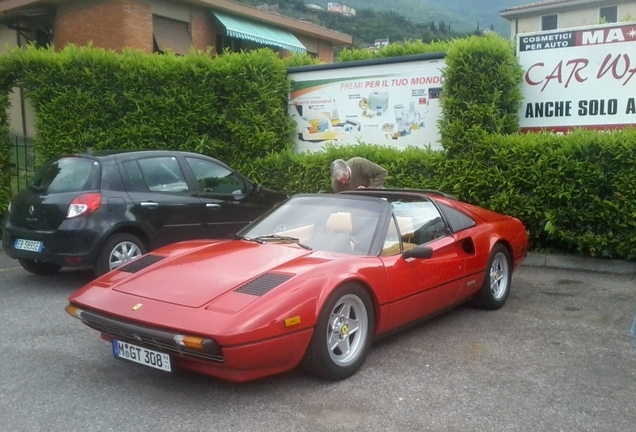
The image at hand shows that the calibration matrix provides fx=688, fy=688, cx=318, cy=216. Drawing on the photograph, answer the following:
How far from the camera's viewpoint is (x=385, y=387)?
4.54m

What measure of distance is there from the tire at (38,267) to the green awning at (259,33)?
1665 cm

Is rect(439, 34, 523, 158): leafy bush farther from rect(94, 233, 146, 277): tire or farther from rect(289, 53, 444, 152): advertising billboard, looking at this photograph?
rect(94, 233, 146, 277): tire

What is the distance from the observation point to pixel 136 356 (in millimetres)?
4320

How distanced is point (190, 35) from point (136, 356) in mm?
20099

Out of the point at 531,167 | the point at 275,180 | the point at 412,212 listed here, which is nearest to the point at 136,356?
the point at 412,212

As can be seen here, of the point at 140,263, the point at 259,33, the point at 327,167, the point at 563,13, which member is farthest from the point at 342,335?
the point at 563,13

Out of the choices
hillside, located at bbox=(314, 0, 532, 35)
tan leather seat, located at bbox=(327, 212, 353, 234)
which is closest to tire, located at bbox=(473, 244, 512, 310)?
tan leather seat, located at bbox=(327, 212, 353, 234)

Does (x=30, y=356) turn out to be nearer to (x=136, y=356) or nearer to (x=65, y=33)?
(x=136, y=356)

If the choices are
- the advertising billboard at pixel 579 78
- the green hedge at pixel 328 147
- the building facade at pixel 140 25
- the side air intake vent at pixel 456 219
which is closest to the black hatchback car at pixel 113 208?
the green hedge at pixel 328 147

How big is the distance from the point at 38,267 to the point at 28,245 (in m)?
0.76

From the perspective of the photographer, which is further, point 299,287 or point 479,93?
point 479,93

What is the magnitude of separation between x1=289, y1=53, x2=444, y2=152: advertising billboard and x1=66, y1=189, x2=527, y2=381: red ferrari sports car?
14.6 ft

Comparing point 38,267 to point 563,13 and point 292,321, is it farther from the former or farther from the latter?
point 563,13

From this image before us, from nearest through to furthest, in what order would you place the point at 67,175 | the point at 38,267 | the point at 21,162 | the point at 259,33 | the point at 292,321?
1. the point at 292,321
2. the point at 67,175
3. the point at 38,267
4. the point at 21,162
5. the point at 259,33
